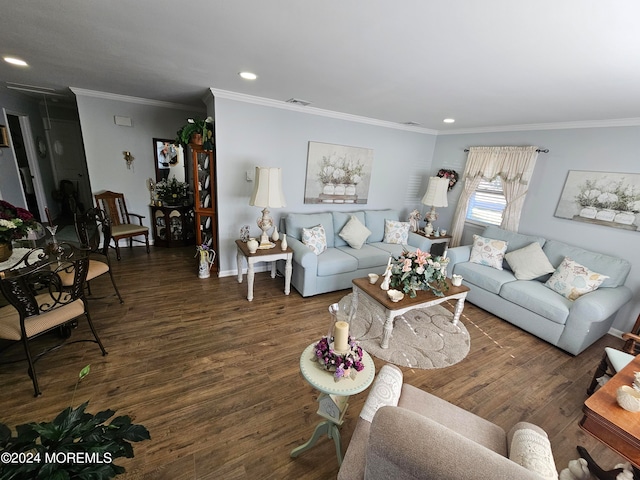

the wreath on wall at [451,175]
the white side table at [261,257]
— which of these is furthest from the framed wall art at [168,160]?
the wreath on wall at [451,175]

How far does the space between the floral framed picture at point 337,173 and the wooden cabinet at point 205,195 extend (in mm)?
1312

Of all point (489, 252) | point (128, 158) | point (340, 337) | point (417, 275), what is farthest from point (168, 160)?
point (489, 252)

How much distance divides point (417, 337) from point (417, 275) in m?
0.65

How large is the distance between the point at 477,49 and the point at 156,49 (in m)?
2.24

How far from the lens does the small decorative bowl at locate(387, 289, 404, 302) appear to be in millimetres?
2465

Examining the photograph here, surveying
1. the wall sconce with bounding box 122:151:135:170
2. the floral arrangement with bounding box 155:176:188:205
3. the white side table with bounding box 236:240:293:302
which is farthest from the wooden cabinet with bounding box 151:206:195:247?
the white side table with bounding box 236:240:293:302

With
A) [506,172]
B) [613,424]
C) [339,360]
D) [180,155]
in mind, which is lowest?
[613,424]

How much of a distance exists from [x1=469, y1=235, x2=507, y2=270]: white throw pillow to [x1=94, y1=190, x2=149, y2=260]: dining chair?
4.94m

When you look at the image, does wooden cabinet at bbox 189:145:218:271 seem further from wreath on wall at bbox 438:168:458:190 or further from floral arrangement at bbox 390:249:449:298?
wreath on wall at bbox 438:168:458:190

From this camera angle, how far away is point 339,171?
4137 millimetres

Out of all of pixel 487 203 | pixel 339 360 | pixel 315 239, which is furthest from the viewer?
pixel 487 203

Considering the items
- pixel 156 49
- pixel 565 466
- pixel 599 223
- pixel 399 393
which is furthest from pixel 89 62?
pixel 599 223

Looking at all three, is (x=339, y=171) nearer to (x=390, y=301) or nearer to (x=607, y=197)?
(x=390, y=301)

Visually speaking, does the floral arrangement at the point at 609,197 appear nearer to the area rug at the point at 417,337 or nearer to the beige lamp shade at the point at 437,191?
the beige lamp shade at the point at 437,191
